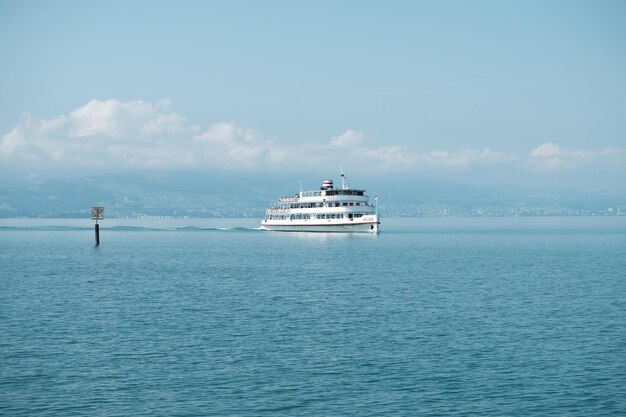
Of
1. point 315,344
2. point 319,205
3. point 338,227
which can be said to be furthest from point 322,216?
point 315,344

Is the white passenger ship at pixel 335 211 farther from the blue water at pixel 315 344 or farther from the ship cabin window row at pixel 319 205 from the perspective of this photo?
the blue water at pixel 315 344

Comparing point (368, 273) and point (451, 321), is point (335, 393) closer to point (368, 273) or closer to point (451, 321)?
point (451, 321)

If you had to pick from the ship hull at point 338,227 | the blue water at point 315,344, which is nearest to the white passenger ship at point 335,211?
the ship hull at point 338,227

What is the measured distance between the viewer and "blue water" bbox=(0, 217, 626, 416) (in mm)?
26953

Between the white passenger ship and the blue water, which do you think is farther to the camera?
A: the white passenger ship

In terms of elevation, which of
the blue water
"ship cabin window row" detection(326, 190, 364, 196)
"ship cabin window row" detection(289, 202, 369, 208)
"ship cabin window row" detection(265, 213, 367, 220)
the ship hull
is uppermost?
"ship cabin window row" detection(326, 190, 364, 196)

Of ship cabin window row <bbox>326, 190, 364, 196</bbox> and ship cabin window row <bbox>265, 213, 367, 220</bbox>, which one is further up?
ship cabin window row <bbox>326, 190, 364, 196</bbox>

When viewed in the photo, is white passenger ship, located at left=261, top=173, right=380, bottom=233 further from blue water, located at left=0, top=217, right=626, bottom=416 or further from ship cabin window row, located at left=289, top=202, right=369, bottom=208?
blue water, located at left=0, top=217, right=626, bottom=416

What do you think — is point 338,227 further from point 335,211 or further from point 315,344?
point 315,344

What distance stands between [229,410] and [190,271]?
52.9 metres

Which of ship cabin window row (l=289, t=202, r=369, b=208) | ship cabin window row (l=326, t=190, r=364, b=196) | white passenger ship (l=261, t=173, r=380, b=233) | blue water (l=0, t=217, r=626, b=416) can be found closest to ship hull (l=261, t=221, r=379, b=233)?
white passenger ship (l=261, t=173, r=380, b=233)

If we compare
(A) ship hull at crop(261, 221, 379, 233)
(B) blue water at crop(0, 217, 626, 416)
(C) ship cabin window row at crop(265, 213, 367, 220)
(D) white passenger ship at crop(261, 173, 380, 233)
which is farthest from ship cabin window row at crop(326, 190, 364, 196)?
(B) blue water at crop(0, 217, 626, 416)

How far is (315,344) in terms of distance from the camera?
3634cm

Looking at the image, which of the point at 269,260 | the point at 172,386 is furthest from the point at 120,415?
the point at 269,260
